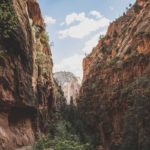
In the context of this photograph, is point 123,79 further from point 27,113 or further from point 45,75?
point 27,113

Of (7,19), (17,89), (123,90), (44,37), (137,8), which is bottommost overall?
(17,89)

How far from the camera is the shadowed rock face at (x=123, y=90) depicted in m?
54.5

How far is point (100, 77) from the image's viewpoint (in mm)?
86188

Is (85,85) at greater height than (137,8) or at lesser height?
lesser

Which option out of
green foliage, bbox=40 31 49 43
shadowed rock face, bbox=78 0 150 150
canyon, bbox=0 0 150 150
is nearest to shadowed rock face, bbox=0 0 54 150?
canyon, bbox=0 0 150 150

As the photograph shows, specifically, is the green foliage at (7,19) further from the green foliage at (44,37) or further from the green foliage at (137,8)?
Answer: the green foliage at (137,8)

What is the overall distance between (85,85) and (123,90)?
29.8 m

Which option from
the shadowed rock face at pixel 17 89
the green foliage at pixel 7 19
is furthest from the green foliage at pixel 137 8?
the green foliage at pixel 7 19

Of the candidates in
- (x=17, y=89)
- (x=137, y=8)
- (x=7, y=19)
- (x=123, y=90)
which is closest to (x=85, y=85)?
(x=137, y=8)

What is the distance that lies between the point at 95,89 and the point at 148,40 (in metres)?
19.2

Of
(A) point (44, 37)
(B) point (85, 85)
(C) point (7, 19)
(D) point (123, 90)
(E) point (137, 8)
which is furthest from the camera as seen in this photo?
(B) point (85, 85)

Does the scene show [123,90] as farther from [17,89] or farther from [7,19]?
[7,19]

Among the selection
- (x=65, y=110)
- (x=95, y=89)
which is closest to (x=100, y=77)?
(x=95, y=89)

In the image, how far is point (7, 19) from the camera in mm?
27156
